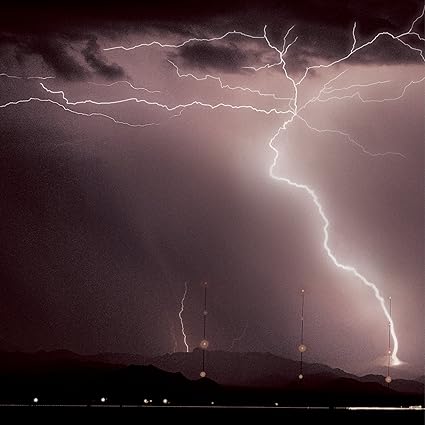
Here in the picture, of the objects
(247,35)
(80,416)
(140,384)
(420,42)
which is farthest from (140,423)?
(420,42)

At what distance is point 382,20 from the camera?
2064cm

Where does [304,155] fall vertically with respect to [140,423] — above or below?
above

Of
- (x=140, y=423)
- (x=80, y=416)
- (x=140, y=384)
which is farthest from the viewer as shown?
(x=140, y=384)

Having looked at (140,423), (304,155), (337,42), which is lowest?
(140,423)

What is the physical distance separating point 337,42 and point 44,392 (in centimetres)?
919

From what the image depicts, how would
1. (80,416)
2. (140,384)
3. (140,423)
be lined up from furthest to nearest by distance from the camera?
(140,384), (80,416), (140,423)

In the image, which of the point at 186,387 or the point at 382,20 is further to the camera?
the point at 186,387

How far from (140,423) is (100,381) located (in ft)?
14.5

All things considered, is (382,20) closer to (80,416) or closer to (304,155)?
(304,155)

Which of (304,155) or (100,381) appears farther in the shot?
(100,381)

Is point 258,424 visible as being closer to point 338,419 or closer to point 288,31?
point 338,419

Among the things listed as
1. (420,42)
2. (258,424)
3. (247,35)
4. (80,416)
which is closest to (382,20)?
(420,42)

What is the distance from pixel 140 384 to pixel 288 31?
25.2ft

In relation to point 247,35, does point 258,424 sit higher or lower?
lower
